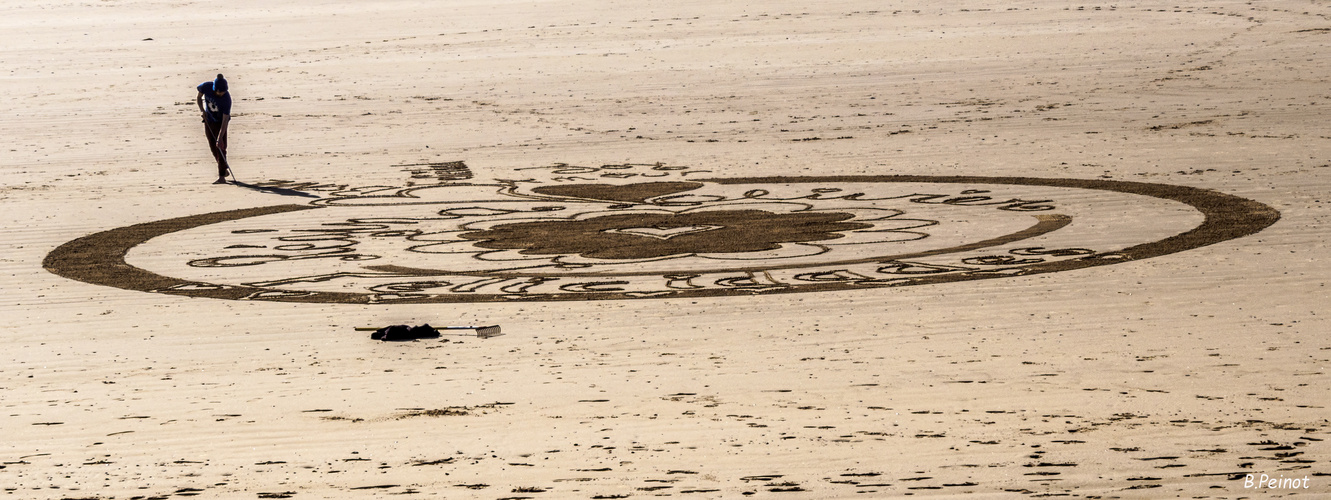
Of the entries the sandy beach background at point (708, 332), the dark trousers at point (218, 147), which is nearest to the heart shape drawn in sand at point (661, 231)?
the sandy beach background at point (708, 332)

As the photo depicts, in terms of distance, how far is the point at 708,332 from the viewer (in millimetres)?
10547

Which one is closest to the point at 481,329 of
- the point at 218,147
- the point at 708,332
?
the point at 708,332

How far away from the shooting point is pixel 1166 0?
3378cm

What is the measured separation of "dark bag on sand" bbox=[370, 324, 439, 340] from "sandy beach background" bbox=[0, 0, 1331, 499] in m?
Answer: 0.12

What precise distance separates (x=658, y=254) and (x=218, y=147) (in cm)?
852

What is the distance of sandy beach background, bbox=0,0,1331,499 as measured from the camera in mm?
7172

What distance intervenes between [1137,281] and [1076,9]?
21.9 m

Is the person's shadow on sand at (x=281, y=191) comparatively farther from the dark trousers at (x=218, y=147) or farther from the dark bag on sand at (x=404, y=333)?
the dark bag on sand at (x=404, y=333)

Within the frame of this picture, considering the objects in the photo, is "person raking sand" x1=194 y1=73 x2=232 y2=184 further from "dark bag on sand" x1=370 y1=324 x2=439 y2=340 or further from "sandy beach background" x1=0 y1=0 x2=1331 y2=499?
"dark bag on sand" x1=370 y1=324 x2=439 y2=340

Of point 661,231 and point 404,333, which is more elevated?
point 404,333

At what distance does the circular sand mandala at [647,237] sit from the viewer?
42.0ft

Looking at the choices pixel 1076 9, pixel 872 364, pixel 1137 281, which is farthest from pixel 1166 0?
pixel 872 364

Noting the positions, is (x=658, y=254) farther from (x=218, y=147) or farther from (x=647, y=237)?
(x=218, y=147)

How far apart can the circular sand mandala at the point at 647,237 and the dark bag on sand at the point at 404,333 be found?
1693mm
